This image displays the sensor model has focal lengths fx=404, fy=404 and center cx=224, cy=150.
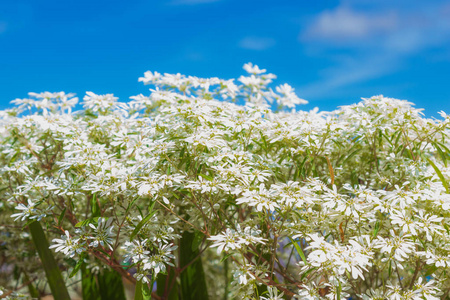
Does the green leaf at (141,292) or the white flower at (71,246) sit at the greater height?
the white flower at (71,246)

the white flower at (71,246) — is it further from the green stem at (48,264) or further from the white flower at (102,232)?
the green stem at (48,264)

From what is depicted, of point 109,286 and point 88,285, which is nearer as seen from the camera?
point 88,285

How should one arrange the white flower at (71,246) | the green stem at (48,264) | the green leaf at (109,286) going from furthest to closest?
the green leaf at (109,286), the green stem at (48,264), the white flower at (71,246)

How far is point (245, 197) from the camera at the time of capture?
2.68 metres

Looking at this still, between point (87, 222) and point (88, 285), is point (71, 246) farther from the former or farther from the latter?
point (88, 285)

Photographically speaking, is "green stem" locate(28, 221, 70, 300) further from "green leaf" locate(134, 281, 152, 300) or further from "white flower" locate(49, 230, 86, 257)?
"green leaf" locate(134, 281, 152, 300)

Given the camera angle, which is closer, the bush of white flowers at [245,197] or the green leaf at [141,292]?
the bush of white flowers at [245,197]

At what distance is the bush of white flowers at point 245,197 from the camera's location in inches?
111

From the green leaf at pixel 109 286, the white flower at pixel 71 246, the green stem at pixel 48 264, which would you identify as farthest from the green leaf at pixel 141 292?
the green leaf at pixel 109 286

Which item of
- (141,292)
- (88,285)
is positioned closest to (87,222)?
(141,292)

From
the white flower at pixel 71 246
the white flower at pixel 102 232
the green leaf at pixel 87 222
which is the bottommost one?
the white flower at pixel 71 246

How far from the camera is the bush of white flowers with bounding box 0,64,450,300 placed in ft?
9.26

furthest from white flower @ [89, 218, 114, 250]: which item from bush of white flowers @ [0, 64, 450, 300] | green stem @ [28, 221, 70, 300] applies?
green stem @ [28, 221, 70, 300]

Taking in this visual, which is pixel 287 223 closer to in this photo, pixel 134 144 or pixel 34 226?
pixel 134 144
